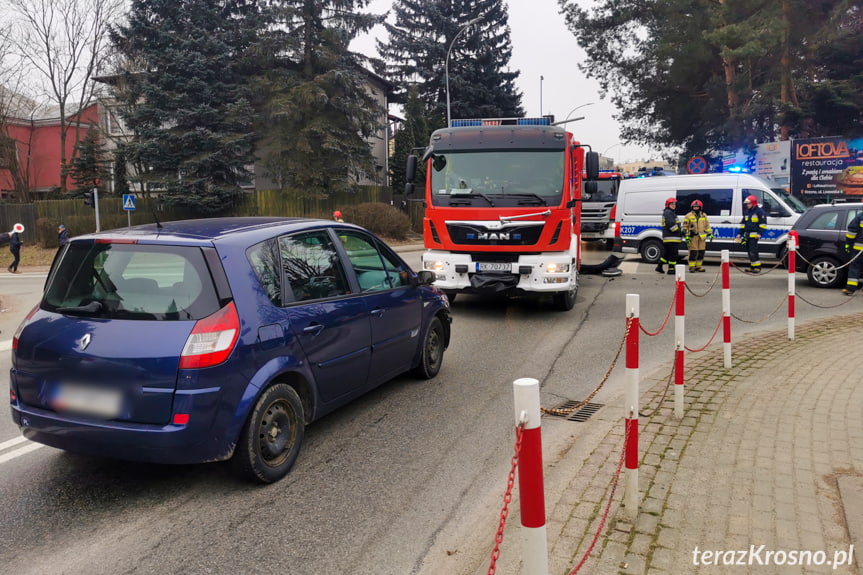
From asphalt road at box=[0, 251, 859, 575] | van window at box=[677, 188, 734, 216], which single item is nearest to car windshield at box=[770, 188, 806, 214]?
van window at box=[677, 188, 734, 216]

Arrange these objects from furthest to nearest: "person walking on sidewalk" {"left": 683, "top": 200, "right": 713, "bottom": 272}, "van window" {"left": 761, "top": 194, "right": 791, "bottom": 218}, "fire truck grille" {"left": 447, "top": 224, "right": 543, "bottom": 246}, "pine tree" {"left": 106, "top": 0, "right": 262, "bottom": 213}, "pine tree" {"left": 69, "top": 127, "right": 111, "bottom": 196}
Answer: "pine tree" {"left": 69, "top": 127, "right": 111, "bottom": 196}
"pine tree" {"left": 106, "top": 0, "right": 262, "bottom": 213}
"van window" {"left": 761, "top": 194, "right": 791, "bottom": 218}
"person walking on sidewalk" {"left": 683, "top": 200, "right": 713, "bottom": 272}
"fire truck grille" {"left": 447, "top": 224, "right": 543, "bottom": 246}

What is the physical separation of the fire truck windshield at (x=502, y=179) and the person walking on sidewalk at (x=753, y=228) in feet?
28.1

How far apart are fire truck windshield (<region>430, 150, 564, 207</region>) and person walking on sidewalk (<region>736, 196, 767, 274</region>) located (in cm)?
858

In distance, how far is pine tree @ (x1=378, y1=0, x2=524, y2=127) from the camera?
155ft

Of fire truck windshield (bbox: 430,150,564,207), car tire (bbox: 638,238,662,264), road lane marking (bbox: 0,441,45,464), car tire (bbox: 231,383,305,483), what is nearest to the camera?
car tire (bbox: 231,383,305,483)

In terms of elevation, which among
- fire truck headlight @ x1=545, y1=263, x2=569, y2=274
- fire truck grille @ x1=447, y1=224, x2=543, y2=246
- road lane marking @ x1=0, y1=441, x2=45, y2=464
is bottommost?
road lane marking @ x1=0, y1=441, x2=45, y2=464

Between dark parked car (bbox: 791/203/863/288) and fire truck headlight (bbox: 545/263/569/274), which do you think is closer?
fire truck headlight (bbox: 545/263/569/274)

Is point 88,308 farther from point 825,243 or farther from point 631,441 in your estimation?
point 825,243

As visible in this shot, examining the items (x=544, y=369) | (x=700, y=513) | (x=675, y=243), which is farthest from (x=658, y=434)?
(x=675, y=243)

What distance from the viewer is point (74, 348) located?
3992 mm

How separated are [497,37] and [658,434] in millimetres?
48720

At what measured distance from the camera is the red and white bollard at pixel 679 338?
5.15 meters

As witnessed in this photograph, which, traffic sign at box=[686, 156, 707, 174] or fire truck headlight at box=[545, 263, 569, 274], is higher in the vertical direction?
traffic sign at box=[686, 156, 707, 174]
